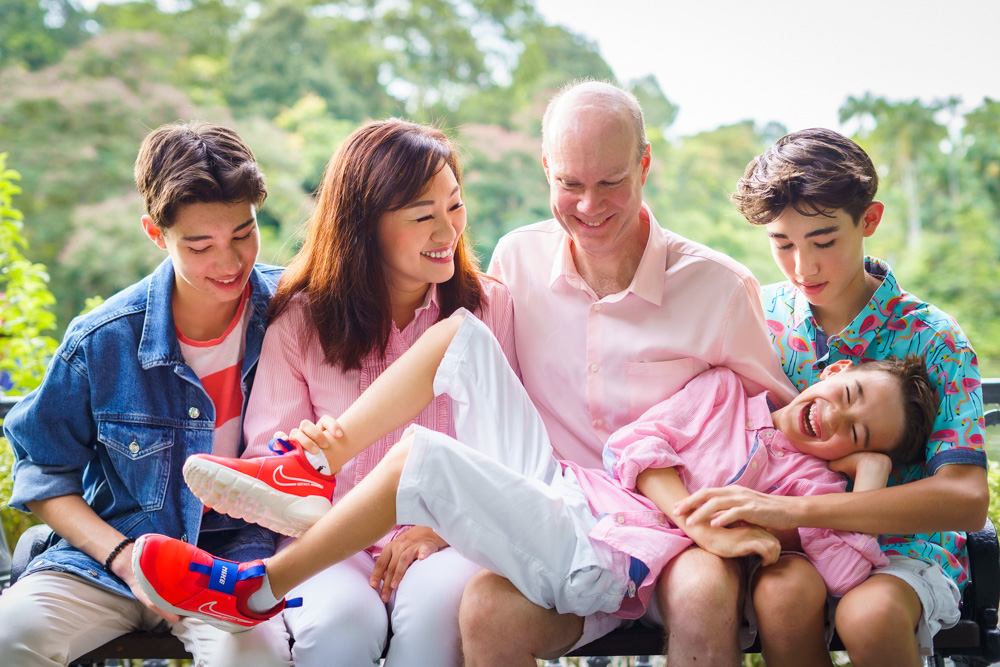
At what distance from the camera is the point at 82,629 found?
6.17 feet

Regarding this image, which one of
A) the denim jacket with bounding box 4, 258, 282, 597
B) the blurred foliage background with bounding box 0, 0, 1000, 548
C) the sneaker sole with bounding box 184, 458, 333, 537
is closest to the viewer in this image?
the sneaker sole with bounding box 184, 458, 333, 537

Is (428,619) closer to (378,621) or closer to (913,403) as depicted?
(378,621)

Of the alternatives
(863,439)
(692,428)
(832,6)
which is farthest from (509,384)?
(832,6)

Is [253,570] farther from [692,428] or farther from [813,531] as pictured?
[813,531]

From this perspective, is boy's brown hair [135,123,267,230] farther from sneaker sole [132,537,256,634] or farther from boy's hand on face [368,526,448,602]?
boy's hand on face [368,526,448,602]

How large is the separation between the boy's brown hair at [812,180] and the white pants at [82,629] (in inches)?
61.6

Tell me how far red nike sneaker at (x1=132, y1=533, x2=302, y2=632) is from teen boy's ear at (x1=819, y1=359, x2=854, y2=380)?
1444 mm

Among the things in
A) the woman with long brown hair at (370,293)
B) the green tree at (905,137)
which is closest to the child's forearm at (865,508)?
the woman with long brown hair at (370,293)

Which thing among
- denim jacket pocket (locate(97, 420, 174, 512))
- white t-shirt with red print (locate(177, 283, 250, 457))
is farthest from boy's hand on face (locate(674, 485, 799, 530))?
denim jacket pocket (locate(97, 420, 174, 512))

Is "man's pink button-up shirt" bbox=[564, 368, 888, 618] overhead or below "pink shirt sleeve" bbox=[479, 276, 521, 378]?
below

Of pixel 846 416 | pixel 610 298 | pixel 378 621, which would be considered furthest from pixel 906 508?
pixel 378 621

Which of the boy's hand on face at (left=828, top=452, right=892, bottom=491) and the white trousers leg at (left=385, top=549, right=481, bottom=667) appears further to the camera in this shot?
the boy's hand on face at (left=828, top=452, right=892, bottom=491)

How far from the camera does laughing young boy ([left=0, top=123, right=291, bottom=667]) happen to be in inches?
78.5

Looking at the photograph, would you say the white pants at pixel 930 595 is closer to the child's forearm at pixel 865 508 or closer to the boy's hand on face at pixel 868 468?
the child's forearm at pixel 865 508
